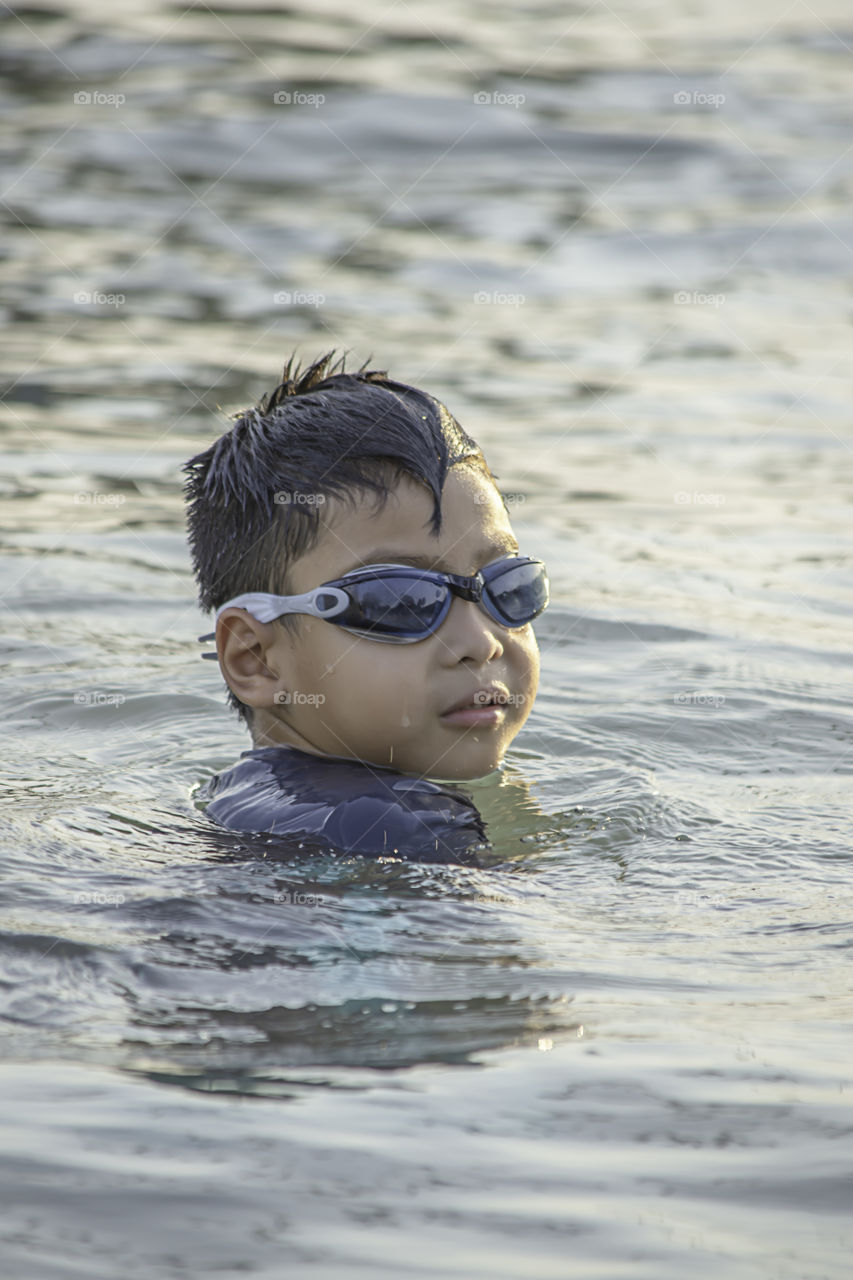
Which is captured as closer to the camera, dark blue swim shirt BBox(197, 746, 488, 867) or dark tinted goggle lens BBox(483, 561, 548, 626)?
dark blue swim shirt BBox(197, 746, 488, 867)

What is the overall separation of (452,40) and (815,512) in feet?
34.6

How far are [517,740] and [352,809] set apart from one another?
1676mm

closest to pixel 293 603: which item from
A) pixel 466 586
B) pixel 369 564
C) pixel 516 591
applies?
pixel 369 564

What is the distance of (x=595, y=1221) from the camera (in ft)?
7.80

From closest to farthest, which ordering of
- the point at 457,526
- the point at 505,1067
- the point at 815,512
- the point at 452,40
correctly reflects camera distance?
the point at 505,1067
the point at 457,526
the point at 815,512
the point at 452,40

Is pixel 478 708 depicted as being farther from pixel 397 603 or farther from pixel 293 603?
pixel 293 603

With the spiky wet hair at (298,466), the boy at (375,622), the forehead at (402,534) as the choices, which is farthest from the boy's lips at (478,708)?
the spiky wet hair at (298,466)

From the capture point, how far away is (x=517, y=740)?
5.39m

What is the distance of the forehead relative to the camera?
161 inches

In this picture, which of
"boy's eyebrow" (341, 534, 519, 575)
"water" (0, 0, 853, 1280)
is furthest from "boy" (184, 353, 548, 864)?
"water" (0, 0, 853, 1280)

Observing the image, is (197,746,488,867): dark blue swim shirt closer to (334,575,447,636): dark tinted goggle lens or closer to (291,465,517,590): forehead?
(334,575,447,636): dark tinted goggle lens

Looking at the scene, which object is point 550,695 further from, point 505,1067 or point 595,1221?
point 595,1221

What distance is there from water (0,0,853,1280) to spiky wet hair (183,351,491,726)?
0.74m

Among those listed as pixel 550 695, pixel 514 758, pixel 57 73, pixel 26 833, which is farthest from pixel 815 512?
pixel 57 73
